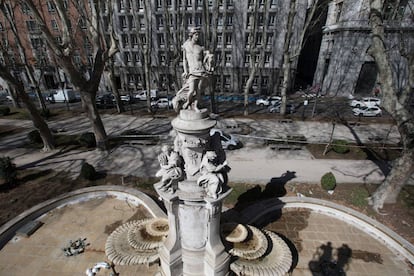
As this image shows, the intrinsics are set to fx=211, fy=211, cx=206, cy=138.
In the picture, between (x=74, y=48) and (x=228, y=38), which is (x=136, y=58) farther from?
(x=74, y=48)

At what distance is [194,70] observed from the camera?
5.18 m

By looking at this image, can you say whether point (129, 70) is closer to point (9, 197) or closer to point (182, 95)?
point (9, 197)

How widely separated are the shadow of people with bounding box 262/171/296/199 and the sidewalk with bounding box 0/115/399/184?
0.35 metres

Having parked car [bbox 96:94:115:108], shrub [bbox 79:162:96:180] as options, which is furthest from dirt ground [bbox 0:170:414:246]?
parked car [bbox 96:94:115:108]

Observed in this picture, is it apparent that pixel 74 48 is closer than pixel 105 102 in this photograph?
Yes

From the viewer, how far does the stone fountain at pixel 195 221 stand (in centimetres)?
540

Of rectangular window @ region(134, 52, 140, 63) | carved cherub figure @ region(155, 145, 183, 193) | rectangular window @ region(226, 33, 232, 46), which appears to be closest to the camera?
carved cherub figure @ region(155, 145, 183, 193)

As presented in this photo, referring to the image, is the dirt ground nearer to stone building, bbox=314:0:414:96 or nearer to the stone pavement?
the stone pavement

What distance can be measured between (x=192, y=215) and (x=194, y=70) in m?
3.99

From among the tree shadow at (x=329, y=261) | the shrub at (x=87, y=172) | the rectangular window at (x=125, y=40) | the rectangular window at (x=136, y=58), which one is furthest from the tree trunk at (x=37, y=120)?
the rectangular window at (x=125, y=40)

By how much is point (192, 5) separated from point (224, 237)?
3565cm

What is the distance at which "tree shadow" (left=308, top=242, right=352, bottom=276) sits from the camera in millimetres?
7218

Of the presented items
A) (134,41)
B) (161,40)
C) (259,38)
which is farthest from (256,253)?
(134,41)

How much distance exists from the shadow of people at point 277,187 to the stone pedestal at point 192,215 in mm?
5488
